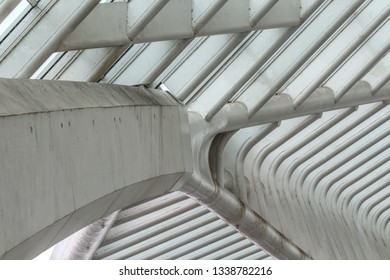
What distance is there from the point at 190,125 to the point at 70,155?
16.0 ft

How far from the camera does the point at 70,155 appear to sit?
23.8ft

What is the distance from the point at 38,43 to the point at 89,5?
0.42m

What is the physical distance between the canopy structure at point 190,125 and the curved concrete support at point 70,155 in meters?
0.02

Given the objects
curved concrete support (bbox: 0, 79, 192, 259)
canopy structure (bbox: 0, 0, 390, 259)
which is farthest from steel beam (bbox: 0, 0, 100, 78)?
curved concrete support (bbox: 0, 79, 192, 259)

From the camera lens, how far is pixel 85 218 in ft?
26.0

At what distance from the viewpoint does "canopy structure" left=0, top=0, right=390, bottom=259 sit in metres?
7.05

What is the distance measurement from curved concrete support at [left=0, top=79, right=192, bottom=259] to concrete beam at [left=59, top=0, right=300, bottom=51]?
392 millimetres

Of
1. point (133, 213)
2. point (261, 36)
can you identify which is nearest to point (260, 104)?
point (261, 36)

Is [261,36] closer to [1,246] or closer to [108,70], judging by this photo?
[108,70]

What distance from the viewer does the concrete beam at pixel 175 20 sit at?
825 centimetres

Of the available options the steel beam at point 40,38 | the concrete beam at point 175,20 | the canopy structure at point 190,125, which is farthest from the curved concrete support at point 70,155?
the concrete beam at point 175,20

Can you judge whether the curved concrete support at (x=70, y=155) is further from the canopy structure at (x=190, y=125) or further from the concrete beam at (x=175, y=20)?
the concrete beam at (x=175, y=20)

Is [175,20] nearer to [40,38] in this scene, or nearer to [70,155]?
[40,38]

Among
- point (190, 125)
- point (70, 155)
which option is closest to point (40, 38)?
point (70, 155)
